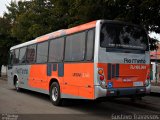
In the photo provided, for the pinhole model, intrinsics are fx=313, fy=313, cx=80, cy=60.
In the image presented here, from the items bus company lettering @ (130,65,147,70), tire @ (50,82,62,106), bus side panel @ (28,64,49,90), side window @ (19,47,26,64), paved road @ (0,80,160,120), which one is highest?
side window @ (19,47,26,64)

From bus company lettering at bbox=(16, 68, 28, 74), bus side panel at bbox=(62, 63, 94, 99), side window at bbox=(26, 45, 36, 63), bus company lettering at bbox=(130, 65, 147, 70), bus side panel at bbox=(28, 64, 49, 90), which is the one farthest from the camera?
bus company lettering at bbox=(16, 68, 28, 74)

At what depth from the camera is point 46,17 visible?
2328 centimetres

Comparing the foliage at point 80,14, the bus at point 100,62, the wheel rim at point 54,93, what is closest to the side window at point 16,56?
the foliage at point 80,14

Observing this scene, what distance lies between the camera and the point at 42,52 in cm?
1442

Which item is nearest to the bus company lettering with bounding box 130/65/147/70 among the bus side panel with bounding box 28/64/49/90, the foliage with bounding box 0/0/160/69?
the foliage with bounding box 0/0/160/69

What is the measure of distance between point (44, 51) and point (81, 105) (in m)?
3.09

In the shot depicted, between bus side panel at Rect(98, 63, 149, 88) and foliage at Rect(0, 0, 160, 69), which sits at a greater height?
foliage at Rect(0, 0, 160, 69)

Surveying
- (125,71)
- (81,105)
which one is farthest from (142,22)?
(81,105)

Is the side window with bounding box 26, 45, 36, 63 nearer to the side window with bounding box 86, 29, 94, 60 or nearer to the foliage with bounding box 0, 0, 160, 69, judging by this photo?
the foliage with bounding box 0, 0, 160, 69

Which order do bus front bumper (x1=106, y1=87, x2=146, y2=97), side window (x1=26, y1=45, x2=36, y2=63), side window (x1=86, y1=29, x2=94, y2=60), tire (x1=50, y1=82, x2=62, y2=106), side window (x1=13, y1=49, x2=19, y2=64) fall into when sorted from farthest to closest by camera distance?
1. side window (x1=13, y1=49, x2=19, y2=64)
2. side window (x1=26, y1=45, x2=36, y2=63)
3. tire (x1=50, y1=82, x2=62, y2=106)
4. side window (x1=86, y1=29, x2=94, y2=60)
5. bus front bumper (x1=106, y1=87, x2=146, y2=97)

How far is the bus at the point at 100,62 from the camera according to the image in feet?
33.0

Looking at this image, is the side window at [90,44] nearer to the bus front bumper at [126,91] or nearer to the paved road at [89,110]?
the bus front bumper at [126,91]

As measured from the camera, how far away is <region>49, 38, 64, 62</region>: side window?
1233 centimetres

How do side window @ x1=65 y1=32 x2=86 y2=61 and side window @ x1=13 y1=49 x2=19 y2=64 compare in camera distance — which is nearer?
side window @ x1=65 y1=32 x2=86 y2=61
